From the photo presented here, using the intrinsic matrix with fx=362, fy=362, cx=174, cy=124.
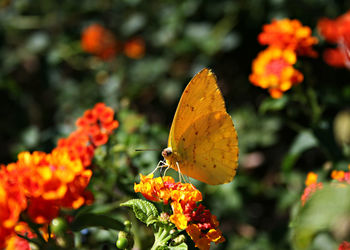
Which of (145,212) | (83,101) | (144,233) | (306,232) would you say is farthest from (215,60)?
(306,232)

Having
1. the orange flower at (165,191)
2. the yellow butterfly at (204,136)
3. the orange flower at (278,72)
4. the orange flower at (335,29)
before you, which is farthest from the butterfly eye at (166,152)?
the orange flower at (335,29)

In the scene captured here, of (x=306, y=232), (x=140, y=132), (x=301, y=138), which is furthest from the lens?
(x=140, y=132)

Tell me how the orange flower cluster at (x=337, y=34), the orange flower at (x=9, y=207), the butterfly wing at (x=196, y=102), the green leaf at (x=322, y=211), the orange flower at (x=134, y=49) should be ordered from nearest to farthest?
the green leaf at (x=322, y=211)
the orange flower at (x=9, y=207)
the butterfly wing at (x=196, y=102)
the orange flower cluster at (x=337, y=34)
the orange flower at (x=134, y=49)

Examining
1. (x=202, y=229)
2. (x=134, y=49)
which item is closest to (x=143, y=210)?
(x=202, y=229)

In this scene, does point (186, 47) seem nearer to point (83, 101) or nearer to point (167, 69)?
point (167, 69)

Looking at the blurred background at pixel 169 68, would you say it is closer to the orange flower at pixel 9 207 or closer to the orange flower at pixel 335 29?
the orange flower at pixel 335 29

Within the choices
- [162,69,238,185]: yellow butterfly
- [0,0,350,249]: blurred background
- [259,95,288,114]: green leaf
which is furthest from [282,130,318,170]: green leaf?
[0,0,350,249]: blurred background
